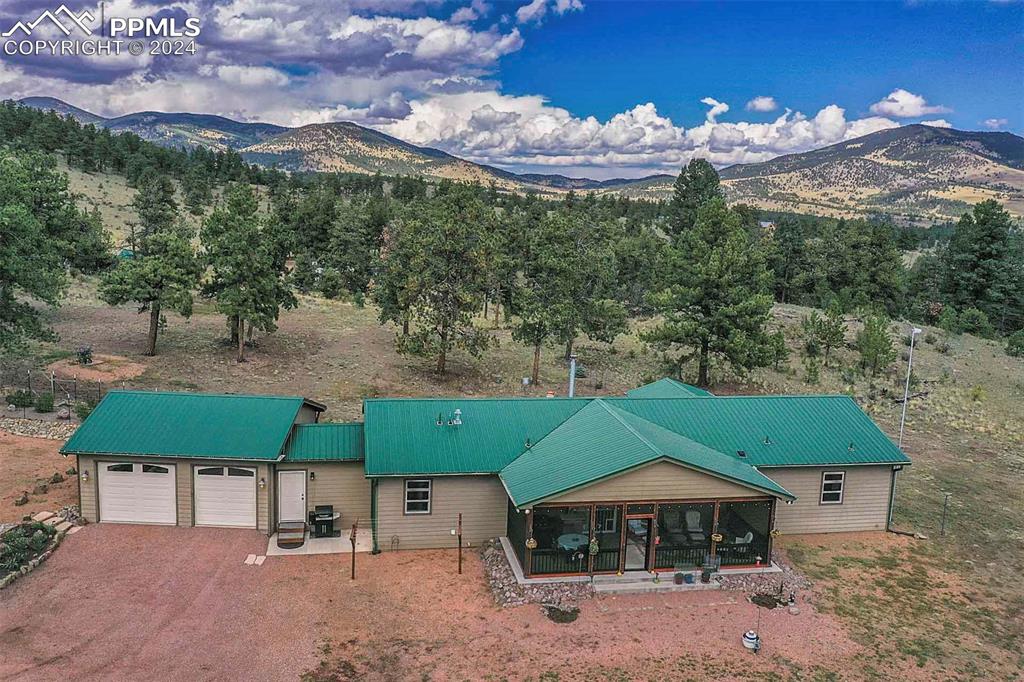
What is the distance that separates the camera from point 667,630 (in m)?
13.5

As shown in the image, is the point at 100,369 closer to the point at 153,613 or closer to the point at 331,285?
the point at 153,613

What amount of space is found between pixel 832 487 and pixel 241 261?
22.4 metres

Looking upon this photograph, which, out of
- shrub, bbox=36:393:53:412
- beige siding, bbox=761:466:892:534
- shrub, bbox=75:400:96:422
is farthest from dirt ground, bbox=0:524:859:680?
shrub, bbox=36:393:53:412

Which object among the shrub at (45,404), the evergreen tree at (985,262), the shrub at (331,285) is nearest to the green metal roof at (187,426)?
the shrub at (45,404)

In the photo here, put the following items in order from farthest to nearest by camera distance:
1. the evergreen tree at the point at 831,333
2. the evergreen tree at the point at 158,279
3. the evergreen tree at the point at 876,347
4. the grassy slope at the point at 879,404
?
the evergreen tree at the point at 831,333 < the evergreen tree at the point at 876,347 < the evergreen tree at the point at 158,279 < the grassy slope at the point at 879,404

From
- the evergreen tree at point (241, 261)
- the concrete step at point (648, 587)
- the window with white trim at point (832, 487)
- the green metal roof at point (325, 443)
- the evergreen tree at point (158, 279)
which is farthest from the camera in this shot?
the evergreen tree at point (241, 261)

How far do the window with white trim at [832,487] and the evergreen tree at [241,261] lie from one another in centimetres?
2148

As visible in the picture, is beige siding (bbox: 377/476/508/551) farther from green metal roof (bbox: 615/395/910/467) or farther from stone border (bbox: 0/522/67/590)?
stone border (bbox: 0/522/67/590)

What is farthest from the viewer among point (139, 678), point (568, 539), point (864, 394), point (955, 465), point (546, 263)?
point (864, 394)

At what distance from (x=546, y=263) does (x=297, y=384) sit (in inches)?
439

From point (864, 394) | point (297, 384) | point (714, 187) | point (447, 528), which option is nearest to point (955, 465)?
point (864, 394)

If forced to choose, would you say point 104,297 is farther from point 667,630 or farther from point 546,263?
point 667,630

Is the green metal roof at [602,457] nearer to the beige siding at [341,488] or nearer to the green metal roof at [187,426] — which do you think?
the beige siding at [341,488]

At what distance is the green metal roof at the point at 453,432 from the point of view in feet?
53.6
